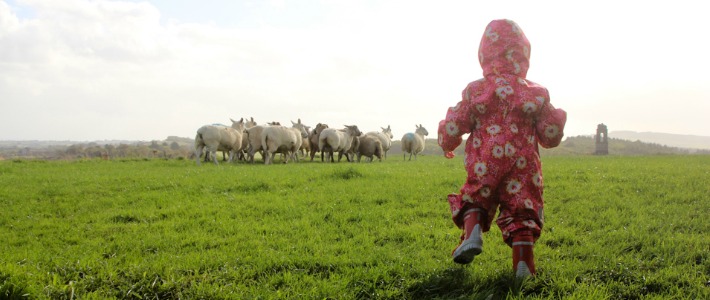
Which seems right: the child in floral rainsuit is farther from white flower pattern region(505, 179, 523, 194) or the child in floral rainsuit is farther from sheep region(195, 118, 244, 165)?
sheep region(195, 118, 244, 165)

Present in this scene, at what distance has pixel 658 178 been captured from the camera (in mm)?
10453

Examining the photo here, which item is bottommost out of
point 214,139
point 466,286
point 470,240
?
point 466,286

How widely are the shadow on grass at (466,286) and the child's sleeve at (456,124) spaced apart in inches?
49.6

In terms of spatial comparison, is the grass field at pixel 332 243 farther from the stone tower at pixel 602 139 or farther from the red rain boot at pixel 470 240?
the stone tower at pixel 602 139

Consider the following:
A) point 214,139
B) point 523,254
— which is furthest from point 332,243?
point 214,139

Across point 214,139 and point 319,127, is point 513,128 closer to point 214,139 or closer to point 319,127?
point 214,139

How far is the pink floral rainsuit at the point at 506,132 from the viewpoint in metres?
4.22

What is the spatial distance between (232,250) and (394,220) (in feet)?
8.50

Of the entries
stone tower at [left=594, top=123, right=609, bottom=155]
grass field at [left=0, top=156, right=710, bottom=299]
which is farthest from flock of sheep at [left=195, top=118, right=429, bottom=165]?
stone tower at [left=594, top=123, right=609, bottom=155]

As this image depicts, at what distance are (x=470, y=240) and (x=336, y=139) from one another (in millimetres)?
18465

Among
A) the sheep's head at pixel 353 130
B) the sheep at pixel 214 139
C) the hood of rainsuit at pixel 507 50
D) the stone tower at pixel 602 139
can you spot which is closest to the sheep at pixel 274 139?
the sheep at pixel 214 139

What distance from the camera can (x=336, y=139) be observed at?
22422 millimetres

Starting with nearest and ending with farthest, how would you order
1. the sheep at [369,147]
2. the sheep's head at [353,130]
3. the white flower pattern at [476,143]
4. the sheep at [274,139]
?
the white flower pattern at [476,143]
the sheep at [274,139]
the sheep's head at [353,130]
the sheep at [369,147]

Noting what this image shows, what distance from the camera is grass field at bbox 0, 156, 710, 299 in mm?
4281
